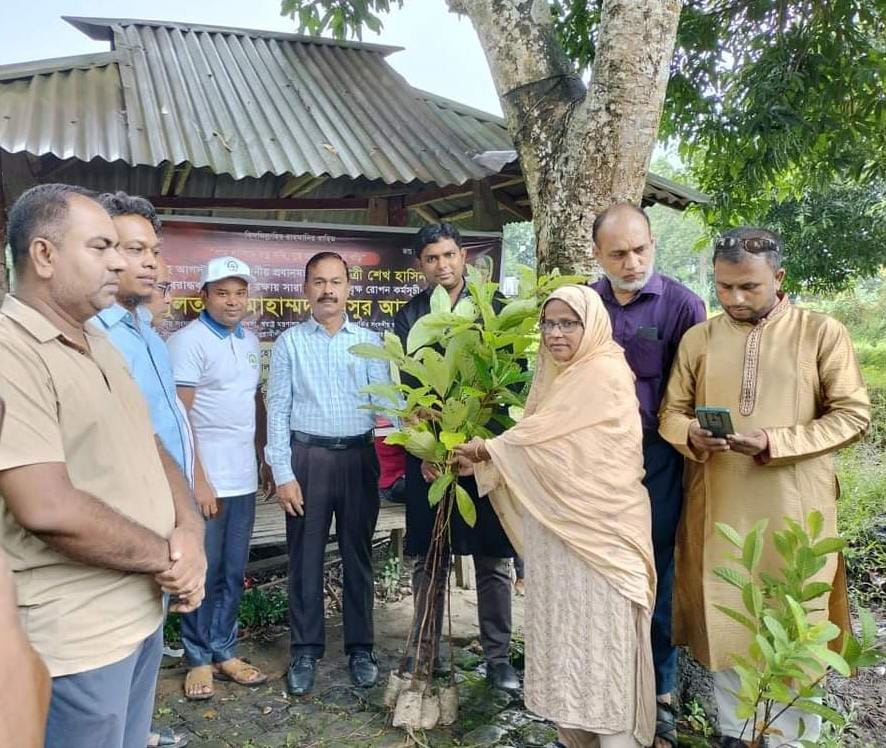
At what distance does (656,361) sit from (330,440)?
1.49 metres

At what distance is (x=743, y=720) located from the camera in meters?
2.61

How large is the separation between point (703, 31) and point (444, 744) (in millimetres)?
5997

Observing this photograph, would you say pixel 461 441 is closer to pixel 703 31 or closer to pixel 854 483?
pixel 854 483

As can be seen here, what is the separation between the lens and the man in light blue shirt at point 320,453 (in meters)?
3.33

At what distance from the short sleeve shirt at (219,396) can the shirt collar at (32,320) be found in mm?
1615

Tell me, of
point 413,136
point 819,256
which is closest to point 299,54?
point 413,136

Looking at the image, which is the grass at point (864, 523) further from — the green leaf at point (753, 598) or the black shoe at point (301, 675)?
the black shoe at point (301, 675)

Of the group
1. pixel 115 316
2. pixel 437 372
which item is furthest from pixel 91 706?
pixel 437 372

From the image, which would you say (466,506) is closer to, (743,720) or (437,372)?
(437,372)

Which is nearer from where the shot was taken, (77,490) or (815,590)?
(77,490)

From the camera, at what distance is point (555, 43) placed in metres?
3.92

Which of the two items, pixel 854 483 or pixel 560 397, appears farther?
pixel 854 483

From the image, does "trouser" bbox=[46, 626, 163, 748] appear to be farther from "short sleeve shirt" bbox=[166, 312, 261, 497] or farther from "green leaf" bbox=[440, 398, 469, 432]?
"short sleeve shirt" bbox=[166, 312, 261, 497]

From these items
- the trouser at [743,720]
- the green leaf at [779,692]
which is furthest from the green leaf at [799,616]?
the trouser at [743,720]
